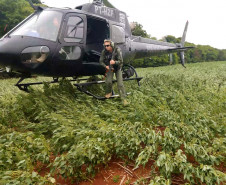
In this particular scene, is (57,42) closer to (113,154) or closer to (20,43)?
(20,43)

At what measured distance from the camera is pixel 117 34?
23.3 feet

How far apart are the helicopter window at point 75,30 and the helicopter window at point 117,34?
4.48ft

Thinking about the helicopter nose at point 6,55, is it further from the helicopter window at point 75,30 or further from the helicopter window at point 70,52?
the helicopter window at point 75,30

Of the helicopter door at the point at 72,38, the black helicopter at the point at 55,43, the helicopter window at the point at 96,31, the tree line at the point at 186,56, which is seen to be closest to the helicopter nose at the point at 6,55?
the black helicopter at the point at 55,43

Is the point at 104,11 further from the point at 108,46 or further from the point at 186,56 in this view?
the point at 186,56

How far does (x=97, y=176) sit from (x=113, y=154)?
21.9 inches

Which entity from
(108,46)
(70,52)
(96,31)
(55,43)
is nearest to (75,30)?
(70,52)

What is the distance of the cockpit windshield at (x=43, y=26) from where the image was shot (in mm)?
5242

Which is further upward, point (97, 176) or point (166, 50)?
point (166, 50)

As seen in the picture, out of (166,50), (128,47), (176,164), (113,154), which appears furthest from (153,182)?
(166,50)

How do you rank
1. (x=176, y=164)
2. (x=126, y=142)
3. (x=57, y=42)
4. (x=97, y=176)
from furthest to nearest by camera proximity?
1. (x=57, y=42)
2. (x=126, y=142)
3. (x=97, y=176)
4. (x=176, y=164)

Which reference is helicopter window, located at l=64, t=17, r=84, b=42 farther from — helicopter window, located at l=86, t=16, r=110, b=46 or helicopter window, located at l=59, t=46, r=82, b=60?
helicopter window, located at l=86, t=16, r=110, b=46

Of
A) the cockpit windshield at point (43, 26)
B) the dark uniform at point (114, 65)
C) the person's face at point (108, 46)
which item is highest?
the cockpit windshield at point (43, 26)

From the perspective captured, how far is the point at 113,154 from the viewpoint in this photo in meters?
3.53
